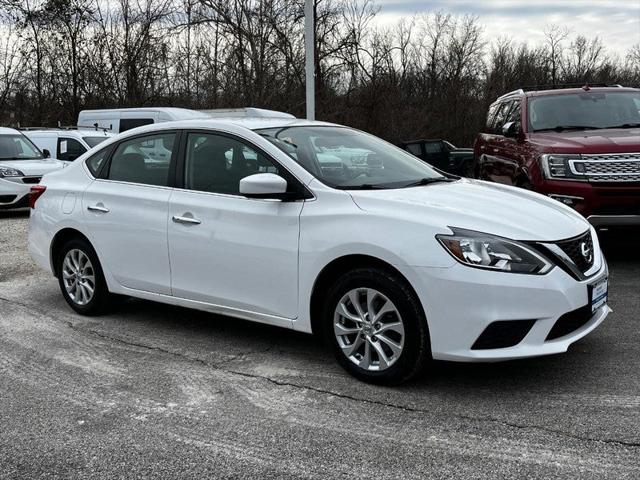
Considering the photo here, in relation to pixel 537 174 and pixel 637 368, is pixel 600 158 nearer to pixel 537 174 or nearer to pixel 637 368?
pixel 537 174

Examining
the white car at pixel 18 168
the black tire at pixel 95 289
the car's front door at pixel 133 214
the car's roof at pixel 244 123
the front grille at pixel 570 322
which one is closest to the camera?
the front grille at pixel 570 322

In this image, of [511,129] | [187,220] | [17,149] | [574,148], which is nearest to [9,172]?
[17,149]

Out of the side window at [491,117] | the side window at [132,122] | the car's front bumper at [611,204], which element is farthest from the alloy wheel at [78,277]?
the side window at [132,122]

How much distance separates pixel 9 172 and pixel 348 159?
414 inches

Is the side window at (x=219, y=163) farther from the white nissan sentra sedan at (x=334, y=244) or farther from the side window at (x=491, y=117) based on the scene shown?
the side window at (x=491, y=117)

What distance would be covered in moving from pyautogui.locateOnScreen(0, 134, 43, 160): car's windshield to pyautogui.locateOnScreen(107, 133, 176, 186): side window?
385 inches

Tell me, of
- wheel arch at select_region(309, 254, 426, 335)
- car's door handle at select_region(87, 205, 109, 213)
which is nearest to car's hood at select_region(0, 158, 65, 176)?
car's door handle at select_region(87, 205, 109, 213)

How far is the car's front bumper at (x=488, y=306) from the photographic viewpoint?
12.9ft

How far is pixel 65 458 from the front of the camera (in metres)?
3.48

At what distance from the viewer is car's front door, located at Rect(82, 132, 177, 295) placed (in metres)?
5.43

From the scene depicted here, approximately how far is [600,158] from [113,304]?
4.89 metres

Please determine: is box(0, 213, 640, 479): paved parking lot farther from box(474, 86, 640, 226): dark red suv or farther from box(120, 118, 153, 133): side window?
box(120, 118, 153, 133): side window

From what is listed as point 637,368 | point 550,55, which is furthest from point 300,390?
point 550,55

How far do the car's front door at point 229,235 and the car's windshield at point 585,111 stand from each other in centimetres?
459
